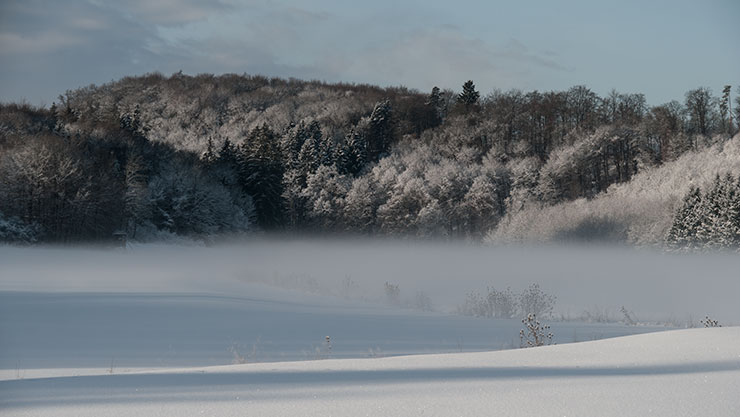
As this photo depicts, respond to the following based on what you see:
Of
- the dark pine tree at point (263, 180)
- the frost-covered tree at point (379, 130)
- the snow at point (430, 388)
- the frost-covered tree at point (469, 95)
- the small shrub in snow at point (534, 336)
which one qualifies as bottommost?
the small shrub in snow at point (534, 336)

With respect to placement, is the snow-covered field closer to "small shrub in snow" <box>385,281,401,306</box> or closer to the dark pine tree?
"small shrub in snow" <box>385,281,401,306</box>

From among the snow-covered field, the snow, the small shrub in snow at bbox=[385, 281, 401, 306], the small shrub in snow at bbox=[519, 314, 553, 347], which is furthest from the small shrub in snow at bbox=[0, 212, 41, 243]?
the snow

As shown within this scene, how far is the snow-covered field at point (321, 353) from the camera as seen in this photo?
14.8ft

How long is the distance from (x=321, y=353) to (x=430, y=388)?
4.18 metres

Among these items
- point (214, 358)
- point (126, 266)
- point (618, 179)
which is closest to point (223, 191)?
point (126, 266)

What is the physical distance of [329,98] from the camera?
9725cm

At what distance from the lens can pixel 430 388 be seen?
16.1 ft

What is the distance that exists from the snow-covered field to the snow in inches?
0.8

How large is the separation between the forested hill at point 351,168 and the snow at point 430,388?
3579cm

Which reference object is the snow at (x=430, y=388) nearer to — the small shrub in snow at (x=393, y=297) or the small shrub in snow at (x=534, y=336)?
the small shrub in snow at (x=534, y=336)

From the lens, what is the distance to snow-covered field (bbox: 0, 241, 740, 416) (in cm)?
451

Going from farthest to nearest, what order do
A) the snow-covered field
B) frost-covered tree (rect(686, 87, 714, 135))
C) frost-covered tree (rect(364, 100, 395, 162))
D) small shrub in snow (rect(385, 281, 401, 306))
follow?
frost-covered tree (rect(364, 100, 395, 162)) < frost-covered tree (rect(686, 87, 714, 135)) < small shrub in snow (rect(385, 281, 401, 306)) < the snow-covered field

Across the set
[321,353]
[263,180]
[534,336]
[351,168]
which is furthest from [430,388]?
[351,168]

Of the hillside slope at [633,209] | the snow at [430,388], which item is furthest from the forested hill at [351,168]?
the snow at [430,388]
